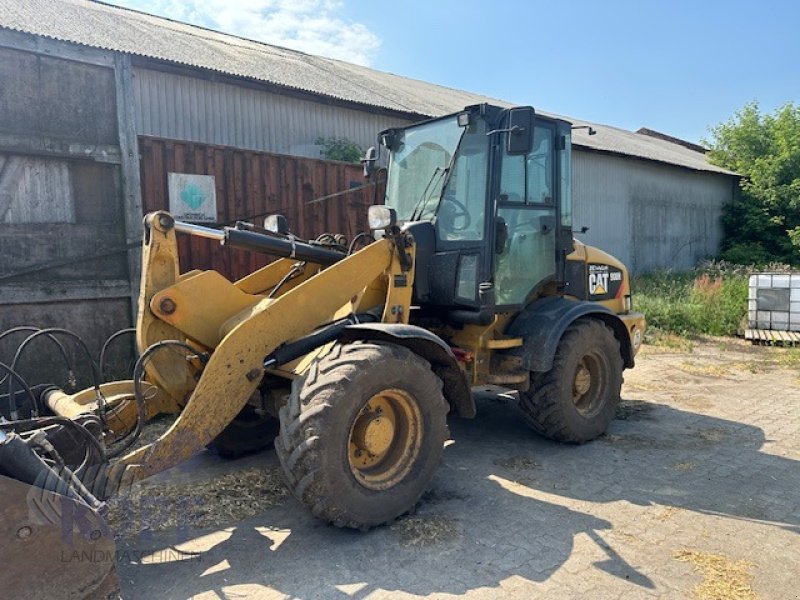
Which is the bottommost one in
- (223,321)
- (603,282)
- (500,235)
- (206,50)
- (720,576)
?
(720,576)

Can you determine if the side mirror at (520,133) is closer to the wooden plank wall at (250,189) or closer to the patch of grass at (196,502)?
the patch of grass at (196,502)

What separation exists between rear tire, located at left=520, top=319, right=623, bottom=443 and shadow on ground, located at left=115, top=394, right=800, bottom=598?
18 cm

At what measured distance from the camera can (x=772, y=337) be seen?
10.3 metres

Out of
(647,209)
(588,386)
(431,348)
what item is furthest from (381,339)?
(647,209)

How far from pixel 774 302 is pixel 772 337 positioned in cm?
74

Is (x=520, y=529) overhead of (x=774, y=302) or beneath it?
beneath

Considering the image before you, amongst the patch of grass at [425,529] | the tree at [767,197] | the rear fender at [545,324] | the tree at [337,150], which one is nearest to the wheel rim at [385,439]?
the patch of grass at [425,529]

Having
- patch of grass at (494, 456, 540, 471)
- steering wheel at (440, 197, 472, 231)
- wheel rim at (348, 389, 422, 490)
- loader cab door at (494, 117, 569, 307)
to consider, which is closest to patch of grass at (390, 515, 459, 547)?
wheel rim at (348, 389, 422, 490)

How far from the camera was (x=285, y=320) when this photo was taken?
12.5ft

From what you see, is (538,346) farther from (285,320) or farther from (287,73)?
(287,73)

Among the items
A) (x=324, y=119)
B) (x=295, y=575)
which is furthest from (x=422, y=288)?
(x=324, y=119)

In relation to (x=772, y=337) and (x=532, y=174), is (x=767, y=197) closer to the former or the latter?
(x=772, y=337)

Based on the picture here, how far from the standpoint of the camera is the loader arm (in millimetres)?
3340

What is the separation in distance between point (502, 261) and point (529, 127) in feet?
3.56
